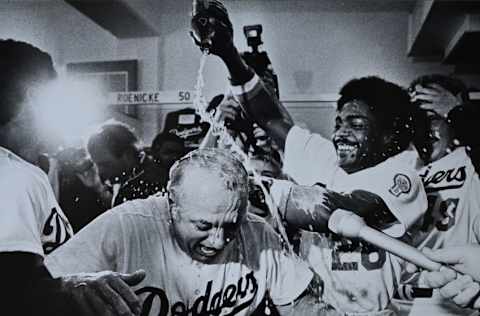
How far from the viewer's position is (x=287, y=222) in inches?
67.5

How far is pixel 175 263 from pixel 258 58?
673 millimetres

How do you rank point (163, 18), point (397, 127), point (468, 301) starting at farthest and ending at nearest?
1. point (163, 18)
2. point (397, 127)
3. point (468, 301)

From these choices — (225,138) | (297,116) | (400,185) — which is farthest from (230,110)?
(400,185)

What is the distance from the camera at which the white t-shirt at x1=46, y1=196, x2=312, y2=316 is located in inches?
63.6

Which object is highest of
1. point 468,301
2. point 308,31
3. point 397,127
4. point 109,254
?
point 308,31

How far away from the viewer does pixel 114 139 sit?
183cm

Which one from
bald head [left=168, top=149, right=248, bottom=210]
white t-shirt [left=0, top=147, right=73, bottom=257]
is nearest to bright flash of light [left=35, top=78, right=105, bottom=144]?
white t-shirt [left=0, top=147, right=73, bottom=257]

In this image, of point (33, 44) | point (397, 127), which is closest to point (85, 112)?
point (33, 44)

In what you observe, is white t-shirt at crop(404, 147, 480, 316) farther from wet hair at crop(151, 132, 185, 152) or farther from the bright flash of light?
the bright flash of light

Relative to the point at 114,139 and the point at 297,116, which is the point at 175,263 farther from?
the point at 297,116

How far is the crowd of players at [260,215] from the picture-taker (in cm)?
161

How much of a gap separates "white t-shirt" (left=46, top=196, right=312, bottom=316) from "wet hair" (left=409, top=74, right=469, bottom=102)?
2.07 ft

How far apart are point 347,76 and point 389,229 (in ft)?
1.57

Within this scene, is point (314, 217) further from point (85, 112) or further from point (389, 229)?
point (85, 112)
